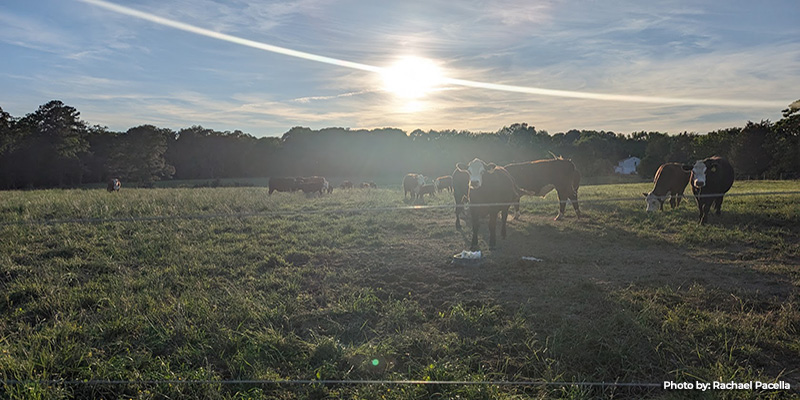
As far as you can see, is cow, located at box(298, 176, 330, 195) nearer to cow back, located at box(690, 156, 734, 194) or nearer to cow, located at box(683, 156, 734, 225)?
cow, located at box(683, 156, 734, 225)

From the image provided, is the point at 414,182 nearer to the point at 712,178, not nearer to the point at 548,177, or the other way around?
the point at 548,177

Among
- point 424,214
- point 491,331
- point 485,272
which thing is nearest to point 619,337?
point 491,331

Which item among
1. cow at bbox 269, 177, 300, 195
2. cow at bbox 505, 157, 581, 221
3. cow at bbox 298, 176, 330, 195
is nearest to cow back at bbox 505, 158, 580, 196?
cow at bbox 505, 157, 581, 221

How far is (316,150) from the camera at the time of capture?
244 ft

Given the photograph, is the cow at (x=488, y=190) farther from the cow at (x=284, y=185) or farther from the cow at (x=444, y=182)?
the cow at (x=284, y=185)

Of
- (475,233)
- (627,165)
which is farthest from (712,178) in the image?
(627,165)

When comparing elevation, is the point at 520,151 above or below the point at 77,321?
above

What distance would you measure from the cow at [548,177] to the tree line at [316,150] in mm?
23669

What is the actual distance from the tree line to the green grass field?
3068 centimetres

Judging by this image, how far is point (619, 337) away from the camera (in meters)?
3.90

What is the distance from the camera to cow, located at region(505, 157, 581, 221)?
1309 cm

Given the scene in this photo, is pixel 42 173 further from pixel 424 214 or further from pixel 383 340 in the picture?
pixel 383 340

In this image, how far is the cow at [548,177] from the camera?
13.1 metres

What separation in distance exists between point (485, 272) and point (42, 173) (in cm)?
6016
